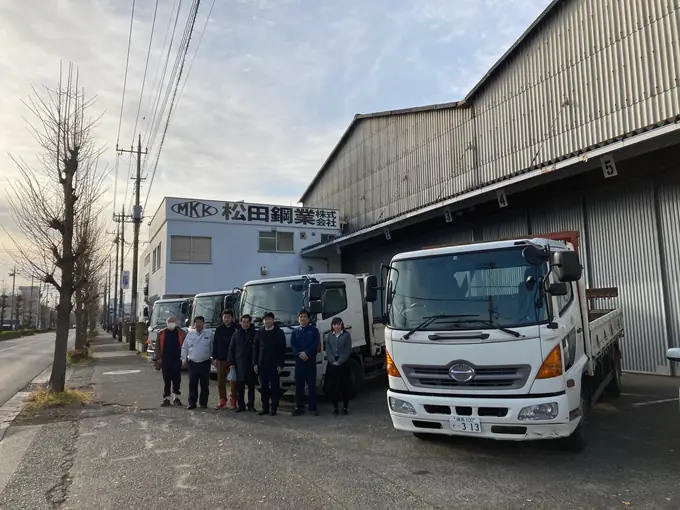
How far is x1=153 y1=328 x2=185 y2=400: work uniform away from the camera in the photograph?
31.9 feet

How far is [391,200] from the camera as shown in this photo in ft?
74.7

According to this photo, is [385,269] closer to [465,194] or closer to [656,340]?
[465,194]

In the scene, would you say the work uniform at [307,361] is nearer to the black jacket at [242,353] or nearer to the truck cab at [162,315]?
the black jacket at [242,353]

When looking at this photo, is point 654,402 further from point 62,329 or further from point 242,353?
point 62,329

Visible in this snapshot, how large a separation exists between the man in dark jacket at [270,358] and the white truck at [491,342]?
2995mm

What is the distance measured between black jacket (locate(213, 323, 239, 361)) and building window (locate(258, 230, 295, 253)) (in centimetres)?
1612

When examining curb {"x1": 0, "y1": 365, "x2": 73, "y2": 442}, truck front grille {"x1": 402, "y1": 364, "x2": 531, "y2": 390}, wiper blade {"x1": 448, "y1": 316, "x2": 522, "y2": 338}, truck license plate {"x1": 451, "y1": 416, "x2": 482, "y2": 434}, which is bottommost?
curb {"x1": 0, "y1": 365, "x2": 73, "y2": 442}

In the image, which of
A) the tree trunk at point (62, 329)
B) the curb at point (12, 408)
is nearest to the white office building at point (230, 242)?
the curb at point (12, 408)

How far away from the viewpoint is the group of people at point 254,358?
861cm

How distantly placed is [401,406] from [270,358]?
11.1ft

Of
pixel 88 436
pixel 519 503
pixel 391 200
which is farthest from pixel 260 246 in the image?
pixel 519 503

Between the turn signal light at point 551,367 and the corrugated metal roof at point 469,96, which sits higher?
the corrugated metal roof at point 469,96

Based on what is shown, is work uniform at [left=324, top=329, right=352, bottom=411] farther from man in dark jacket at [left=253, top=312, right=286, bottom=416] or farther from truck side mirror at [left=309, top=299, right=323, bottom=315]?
man in dark jacket at [left=253, top=312, right=286, bottom=416]

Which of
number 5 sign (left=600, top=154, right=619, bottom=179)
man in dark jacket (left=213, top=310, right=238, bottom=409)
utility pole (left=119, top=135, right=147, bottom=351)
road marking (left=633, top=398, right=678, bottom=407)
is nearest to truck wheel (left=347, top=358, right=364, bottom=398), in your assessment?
man in dark jacket (left=213, top=310, right=238, bottom=409)
